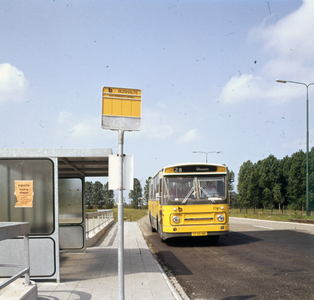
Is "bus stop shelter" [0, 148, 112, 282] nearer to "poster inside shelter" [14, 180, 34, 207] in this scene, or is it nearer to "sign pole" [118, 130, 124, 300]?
"poster inside shelter" [14, 180, 34, 207]

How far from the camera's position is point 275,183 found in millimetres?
70000

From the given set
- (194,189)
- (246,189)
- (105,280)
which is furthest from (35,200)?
(246,189)

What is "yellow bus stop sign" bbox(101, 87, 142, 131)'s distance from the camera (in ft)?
15.2

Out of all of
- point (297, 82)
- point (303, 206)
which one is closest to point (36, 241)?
point (297, 82)

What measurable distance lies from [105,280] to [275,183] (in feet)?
221

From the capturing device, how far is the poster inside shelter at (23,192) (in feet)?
23.1

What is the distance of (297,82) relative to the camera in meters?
26.6

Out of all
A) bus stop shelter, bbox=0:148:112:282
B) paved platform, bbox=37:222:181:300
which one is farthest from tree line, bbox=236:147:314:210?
bus stop shelter, bbox=0:148:112:282

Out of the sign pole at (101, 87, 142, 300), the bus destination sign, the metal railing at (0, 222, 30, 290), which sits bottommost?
Answer: the metal railing at (0, 222, 30, 290)

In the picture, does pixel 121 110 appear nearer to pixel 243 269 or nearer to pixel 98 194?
pixel 243 269

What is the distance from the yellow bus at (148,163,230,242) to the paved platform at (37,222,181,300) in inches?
105

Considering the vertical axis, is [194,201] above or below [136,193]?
above

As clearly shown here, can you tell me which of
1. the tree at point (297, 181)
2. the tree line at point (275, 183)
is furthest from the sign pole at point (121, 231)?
the tree at point (297, 181)

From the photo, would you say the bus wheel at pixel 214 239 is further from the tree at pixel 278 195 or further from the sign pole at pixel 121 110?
the tree at pixel 278 195
